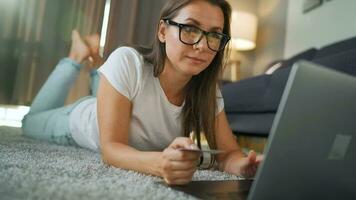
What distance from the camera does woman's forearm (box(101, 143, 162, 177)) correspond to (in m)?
0.69

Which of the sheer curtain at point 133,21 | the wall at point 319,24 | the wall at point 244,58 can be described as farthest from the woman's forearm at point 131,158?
the wall at point 244,58

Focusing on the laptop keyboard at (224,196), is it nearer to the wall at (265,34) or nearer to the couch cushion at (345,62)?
the couch cushion at (345,62)

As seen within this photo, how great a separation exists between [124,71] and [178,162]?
325mm

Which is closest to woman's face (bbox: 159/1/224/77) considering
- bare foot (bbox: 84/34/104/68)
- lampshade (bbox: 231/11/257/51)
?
bare foot (bbox: 84/34/104/68)

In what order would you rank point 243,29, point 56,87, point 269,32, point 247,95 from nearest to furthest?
point 56,87, point 247,95, point 243,29, point 269,32

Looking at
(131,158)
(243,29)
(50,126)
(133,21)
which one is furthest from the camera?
(243,29)

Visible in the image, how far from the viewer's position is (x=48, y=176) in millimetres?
646

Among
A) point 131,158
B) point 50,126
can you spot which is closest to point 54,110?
point 50,126

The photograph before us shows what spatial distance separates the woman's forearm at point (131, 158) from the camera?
690 millimetres

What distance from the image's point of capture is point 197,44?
0.81 metres

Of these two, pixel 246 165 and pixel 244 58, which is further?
pixel 244 58

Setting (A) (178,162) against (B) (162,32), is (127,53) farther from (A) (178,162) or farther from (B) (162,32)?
(A) (178,162)

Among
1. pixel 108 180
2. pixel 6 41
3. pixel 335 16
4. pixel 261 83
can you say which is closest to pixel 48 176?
pixel 108 180

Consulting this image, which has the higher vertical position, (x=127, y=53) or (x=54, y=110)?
(x=127, y=53)
